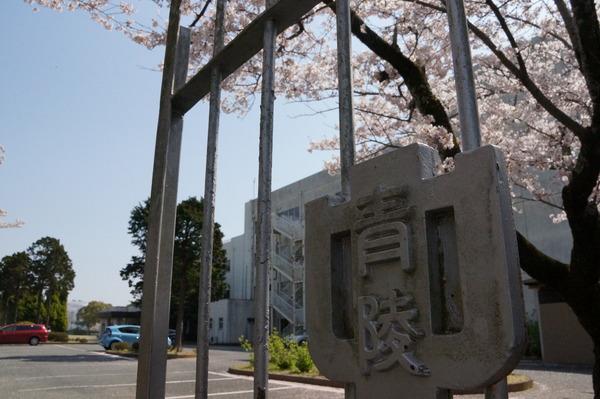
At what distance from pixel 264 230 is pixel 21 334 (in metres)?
32.2

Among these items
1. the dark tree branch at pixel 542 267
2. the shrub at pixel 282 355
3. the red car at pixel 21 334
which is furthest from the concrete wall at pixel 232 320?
the dark tree branch at pixel 542 267

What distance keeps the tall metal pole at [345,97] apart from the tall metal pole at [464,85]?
16.4 inches

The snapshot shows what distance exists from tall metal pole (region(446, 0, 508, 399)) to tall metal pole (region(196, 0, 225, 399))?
142 centimetres

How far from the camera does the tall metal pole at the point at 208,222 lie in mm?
2449

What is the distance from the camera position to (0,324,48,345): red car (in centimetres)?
2853

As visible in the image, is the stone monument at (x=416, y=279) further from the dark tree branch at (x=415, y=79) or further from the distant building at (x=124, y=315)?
the distant building at (x=124, y=315)

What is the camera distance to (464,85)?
1.61 m

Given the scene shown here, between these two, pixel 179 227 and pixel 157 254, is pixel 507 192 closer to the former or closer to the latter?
pixel 157 254

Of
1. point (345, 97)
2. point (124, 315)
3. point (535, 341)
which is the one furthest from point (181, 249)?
point (345, 97)

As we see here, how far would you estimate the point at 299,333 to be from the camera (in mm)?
25641

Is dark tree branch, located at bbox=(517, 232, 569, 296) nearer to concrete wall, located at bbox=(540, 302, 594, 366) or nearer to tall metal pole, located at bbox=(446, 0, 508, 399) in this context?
tall metal pole, located at bbox=(446, 0, 508, 399)

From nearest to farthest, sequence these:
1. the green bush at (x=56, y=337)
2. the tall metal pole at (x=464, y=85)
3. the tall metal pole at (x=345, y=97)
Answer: the tall metal pole at (x=464, y=85), the tall metal pole at (x=345, y=97), the green bush at (x=56, y=337)

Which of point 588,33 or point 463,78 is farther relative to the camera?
point 588,33

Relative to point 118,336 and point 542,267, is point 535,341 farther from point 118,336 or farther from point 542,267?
point 118,336
